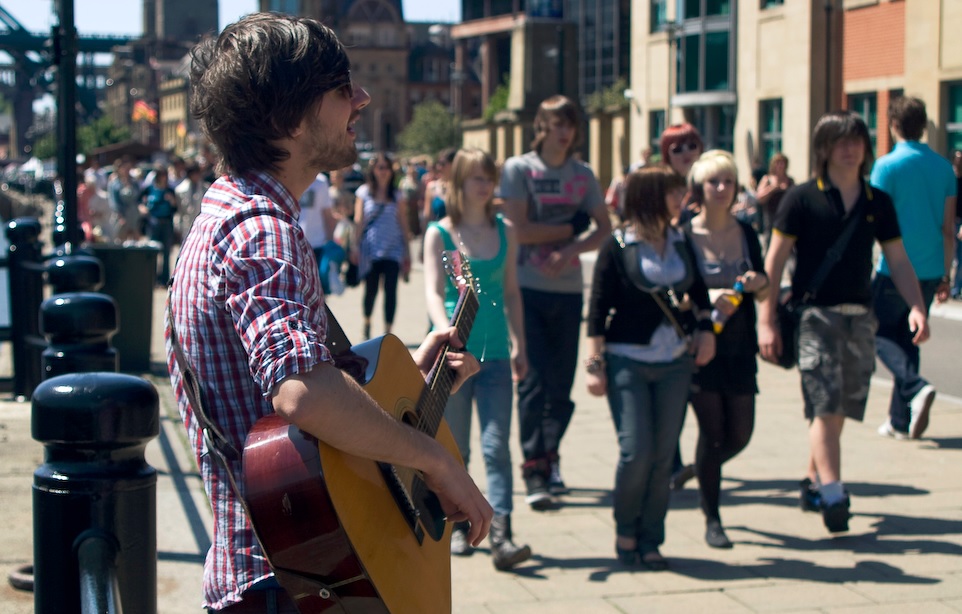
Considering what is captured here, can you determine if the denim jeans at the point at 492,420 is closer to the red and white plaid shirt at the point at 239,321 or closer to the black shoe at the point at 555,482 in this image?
the black shoe at the point at 555,482

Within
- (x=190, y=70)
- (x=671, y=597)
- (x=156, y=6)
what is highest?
(x=156, y=6)

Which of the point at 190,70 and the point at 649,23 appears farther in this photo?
the point at 649,23

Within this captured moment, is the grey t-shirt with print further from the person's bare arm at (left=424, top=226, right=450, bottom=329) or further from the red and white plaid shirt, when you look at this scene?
the red and white plaid shirt

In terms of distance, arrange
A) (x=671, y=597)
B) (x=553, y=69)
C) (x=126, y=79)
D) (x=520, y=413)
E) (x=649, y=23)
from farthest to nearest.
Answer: (x=126, y=79) < (x=649, y=23) < (x=553, y=69) < (x=520, y=413) < (x=671, y=597)

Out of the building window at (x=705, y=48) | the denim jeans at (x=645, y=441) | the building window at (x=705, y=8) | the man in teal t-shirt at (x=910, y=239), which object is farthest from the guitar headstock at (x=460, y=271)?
the building window at (x=705, y=8)

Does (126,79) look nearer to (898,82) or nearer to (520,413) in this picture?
(898,82)

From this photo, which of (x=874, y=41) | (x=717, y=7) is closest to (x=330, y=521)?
(x=874, y=41)

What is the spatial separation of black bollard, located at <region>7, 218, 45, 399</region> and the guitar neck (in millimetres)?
5661

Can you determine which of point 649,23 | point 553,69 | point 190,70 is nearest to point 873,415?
point 190,70

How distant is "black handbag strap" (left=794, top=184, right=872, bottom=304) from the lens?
5.87 meters

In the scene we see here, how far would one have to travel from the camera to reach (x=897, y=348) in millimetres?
7695

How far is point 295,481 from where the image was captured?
2090 mm

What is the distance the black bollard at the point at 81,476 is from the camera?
2.53 metres

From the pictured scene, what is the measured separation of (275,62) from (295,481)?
2.30 feet
